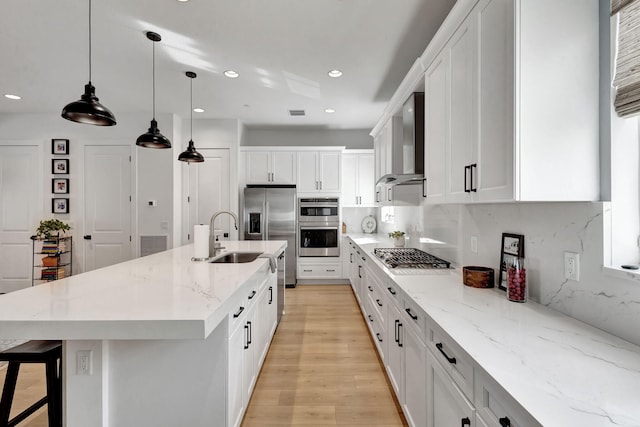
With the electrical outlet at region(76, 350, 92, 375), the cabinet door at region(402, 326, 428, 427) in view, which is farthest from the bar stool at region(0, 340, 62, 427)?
the cabinet door at region(402, 326, 428, 427)

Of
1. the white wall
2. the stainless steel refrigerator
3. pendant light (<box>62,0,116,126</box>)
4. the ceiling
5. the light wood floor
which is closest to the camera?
pendant light (<box>62,0,116,126</box>)

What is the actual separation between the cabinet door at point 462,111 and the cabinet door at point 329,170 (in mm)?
3618

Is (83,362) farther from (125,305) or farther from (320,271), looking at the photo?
(320,271)

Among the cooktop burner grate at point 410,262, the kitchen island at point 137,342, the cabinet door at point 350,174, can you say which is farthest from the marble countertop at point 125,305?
the cabinet door at point 350,174

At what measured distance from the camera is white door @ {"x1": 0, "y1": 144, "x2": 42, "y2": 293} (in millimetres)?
4953

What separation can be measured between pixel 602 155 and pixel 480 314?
30.9 inches

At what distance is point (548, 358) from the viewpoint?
3.15 feet

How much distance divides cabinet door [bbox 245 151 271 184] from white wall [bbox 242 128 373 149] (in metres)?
0.63

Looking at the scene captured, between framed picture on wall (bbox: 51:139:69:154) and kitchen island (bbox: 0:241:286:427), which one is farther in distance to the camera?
framed picture on wall (bbox: 51:139:69:154)

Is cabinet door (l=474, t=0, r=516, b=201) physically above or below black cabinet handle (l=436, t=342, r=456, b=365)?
above

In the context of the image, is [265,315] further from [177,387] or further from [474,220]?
[474,220]

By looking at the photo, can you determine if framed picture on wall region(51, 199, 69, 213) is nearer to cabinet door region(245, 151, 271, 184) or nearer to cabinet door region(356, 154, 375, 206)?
cabinet door region(245, 151, 271, 184)

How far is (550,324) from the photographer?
123cm

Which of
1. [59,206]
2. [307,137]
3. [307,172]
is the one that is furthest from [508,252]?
[59,206]
